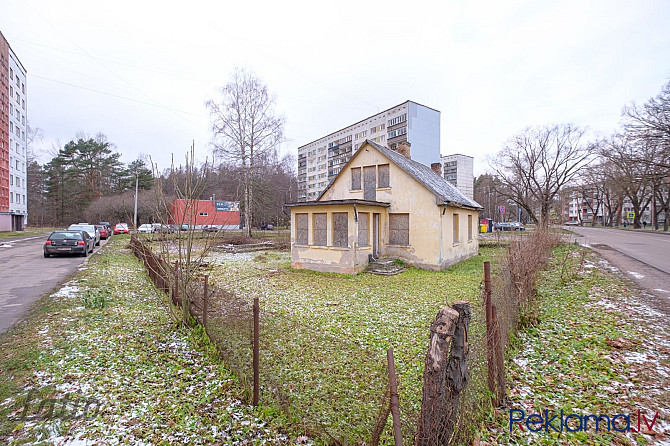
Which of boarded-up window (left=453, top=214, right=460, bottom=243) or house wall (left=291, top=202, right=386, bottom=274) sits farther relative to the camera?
boarded-up window (left=453, top=214, right=460, bottom=243)

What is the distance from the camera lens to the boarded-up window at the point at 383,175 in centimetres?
1521

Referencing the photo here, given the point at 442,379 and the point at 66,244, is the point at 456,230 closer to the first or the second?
the point at 442,379

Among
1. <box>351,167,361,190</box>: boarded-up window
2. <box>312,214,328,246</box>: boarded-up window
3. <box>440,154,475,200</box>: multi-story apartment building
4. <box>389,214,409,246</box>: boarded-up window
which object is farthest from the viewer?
<box>440,154,475,200</box>: multi-story apartment building

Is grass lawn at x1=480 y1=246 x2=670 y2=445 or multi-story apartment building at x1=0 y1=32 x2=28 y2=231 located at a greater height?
multi-story apartment building at x1=0 y1=32 x2=28 y2=231

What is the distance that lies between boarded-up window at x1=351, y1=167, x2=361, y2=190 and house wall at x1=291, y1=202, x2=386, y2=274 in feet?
6.98

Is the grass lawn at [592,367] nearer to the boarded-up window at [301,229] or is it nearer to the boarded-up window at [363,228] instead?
the boarded-up window at [363,228]

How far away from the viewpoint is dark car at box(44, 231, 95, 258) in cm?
1648

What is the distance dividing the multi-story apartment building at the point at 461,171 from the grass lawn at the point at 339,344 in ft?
209

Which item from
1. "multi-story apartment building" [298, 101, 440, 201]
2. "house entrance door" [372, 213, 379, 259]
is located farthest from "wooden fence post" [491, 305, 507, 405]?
"multi-story apartment building" [298, 101, 440, 201]

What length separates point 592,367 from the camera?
15.5 ft

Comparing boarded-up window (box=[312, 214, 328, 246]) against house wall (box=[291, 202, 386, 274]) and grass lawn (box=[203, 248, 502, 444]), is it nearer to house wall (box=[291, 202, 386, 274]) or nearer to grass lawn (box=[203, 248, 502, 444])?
house wall (box=[291, 202, 386, 274])

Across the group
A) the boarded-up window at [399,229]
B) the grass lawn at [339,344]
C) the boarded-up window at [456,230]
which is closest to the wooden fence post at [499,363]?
the grass lawn at [339,344]

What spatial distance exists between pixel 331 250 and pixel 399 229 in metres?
3.73

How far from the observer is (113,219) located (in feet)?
156
